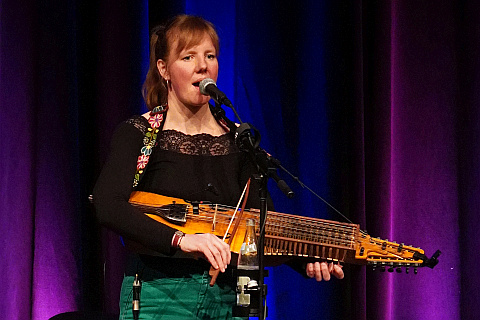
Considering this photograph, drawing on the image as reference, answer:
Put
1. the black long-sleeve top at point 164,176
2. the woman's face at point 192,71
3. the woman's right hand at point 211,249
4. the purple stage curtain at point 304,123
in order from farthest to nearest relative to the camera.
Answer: the purple stage curtain at point 304,123
the woman's face at point 192,71
the black long-sleeve top at point 164,176
the woman's right hand at point 211,249

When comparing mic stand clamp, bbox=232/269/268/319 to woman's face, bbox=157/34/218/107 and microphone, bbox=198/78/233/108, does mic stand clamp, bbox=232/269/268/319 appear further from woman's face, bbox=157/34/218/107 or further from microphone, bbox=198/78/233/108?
woman's face, bbox=157/34/218/107

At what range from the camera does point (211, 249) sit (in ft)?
5.49

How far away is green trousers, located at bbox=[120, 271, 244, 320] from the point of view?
73.5 inches

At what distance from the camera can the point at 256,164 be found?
1.73 meters

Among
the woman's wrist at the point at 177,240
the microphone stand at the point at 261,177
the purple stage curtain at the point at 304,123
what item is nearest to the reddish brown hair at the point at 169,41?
the microphone stand at the point at 261,177

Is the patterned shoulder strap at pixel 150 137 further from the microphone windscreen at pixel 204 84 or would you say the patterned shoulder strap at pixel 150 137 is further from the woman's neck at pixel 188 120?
the microphone windscreen at pixel 204 84

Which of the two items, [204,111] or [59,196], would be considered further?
[59,196]

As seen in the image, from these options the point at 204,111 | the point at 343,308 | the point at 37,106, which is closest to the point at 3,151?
the point at 37,106

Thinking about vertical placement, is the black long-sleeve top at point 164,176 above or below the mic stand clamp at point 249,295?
above

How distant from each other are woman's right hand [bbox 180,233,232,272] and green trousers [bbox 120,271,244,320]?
19 cm

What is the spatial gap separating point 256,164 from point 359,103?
147 cm

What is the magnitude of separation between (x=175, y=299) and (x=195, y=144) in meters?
0.49

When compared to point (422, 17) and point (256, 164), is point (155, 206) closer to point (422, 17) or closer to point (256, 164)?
point (256, 164)

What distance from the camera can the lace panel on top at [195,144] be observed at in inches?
78.7
